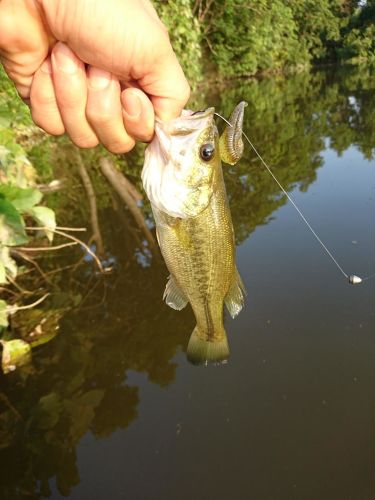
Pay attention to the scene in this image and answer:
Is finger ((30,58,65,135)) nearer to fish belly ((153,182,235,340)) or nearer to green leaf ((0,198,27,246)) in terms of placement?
fish belly ((153,182,235,340))

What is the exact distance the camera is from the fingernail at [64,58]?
5.08 ft

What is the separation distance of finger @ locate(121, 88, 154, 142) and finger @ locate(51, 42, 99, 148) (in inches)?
6.3

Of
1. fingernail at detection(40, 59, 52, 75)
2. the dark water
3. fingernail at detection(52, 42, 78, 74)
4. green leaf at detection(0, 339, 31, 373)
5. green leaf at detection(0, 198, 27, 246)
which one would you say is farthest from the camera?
green leaf at detection(0, 339, 31, 373)

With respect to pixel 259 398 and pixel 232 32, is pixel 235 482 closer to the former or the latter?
pixel 259 398

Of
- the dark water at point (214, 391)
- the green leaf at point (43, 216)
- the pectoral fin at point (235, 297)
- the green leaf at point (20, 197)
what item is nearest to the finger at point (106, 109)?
the pectoral fin at point (235, 297)

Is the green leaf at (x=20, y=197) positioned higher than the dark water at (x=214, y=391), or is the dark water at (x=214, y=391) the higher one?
the green leaf at (x=20, y=197)

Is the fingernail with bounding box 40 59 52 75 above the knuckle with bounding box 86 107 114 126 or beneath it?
above

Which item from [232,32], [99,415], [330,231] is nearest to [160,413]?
[99,415]

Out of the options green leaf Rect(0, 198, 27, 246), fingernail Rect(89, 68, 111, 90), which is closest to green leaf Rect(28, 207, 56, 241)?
green leaf Rect(0, 198, 27, 246)

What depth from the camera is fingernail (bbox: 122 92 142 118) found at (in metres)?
1.59

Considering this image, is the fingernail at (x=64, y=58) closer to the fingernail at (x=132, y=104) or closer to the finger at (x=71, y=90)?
the finger at (x=71, y=90)

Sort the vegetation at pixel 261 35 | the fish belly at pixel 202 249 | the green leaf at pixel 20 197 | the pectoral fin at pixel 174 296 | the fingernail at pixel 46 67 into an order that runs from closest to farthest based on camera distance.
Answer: the fingernail at pixel 46 67
the fish belly at pixel 202 249
the pectoral fin at pixel 174 296
the green leaf at pixel 20 197
the vegetation at pixel 261 35

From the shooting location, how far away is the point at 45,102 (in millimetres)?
1736

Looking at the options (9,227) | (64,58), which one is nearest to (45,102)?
(64,58)
